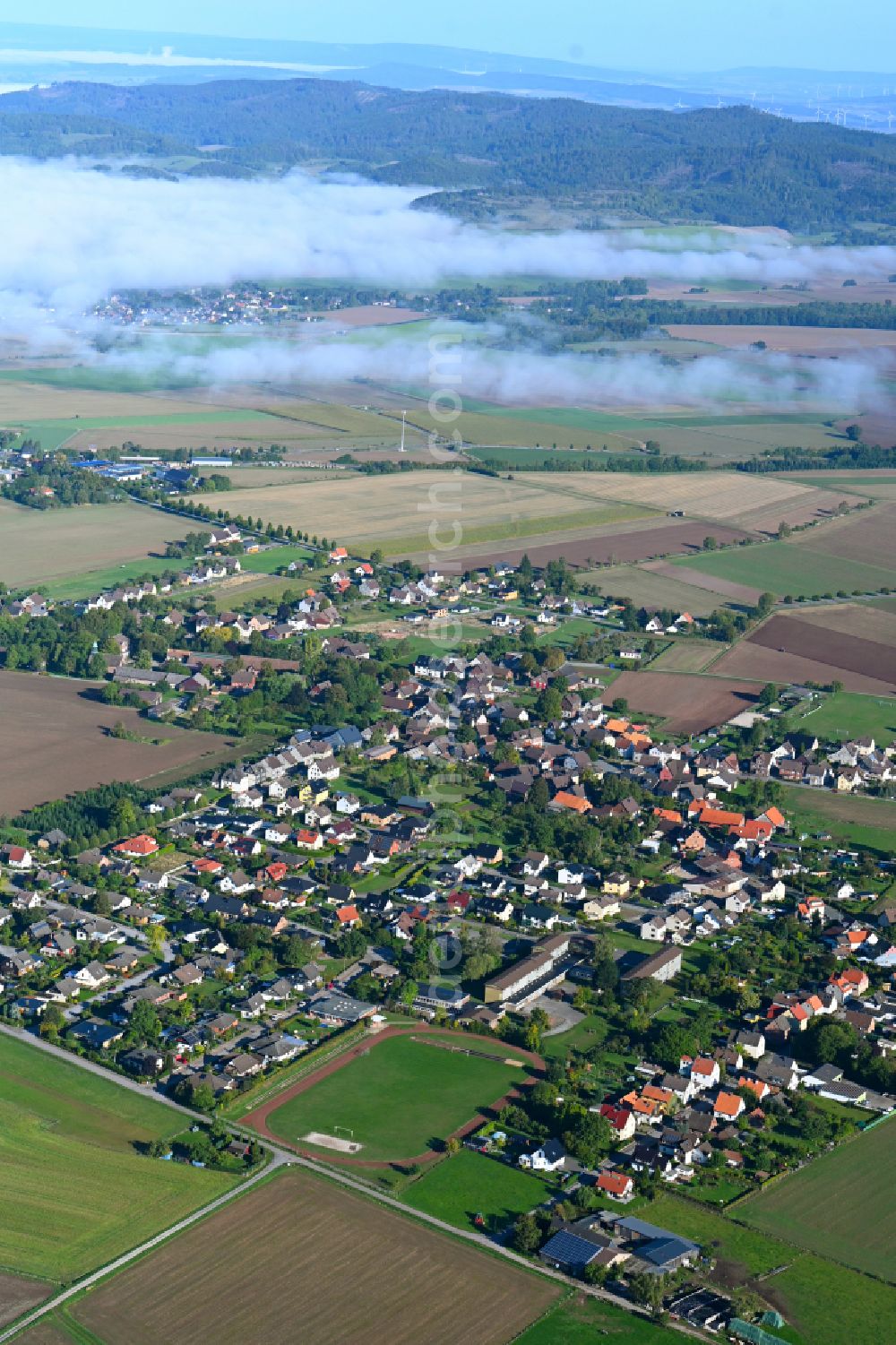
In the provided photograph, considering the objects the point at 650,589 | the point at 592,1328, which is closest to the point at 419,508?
the point at 650,589

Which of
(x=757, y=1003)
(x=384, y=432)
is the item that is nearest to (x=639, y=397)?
(x=384, y=432)

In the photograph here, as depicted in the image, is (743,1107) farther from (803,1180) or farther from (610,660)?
(610,660)

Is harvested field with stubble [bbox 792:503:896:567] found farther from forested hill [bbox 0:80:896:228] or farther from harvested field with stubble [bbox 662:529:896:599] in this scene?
forested hill [bbox 0:80:896:228]

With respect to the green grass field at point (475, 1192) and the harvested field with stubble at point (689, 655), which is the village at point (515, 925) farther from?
the harvested field with stubble at point (689, 655)

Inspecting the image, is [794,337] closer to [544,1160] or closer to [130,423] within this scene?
[130,423]

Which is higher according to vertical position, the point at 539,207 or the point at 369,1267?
the point at 539,207

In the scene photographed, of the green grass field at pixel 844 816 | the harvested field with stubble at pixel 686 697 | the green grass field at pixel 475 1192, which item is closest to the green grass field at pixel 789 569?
the harvested field with stubble at pixel 686 697

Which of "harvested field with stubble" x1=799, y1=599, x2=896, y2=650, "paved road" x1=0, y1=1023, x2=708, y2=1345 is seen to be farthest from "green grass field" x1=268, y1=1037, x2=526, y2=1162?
"harvested field with stubble" x1=799, y1=599, x2=896, y2=650
